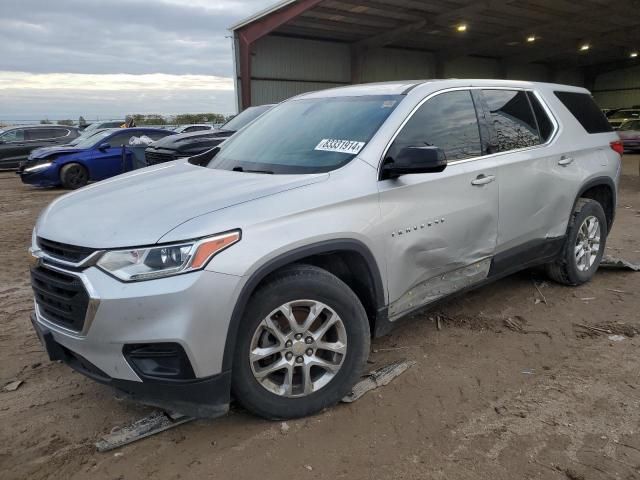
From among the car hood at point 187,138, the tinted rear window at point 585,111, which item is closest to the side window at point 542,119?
the tinted rear window at point 585,111

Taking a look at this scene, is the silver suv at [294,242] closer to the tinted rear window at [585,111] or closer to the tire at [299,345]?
the tire at [299,345]

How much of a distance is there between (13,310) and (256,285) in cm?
319

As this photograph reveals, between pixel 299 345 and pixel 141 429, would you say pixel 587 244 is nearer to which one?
pixel 299 345

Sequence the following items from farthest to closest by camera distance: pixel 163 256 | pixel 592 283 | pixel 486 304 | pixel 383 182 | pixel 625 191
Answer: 1. pixel 625 191
2. pixel 592 283
3. pixel 486 304
4. pixel 383 182
5. pixel 163 256

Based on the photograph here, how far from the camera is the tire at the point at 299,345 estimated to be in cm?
259

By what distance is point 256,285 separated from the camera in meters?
2.54

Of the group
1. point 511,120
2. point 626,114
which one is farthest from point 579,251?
point 626,114

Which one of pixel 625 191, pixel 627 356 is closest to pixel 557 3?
pixel 625 191

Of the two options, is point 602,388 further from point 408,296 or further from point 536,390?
point 408,296

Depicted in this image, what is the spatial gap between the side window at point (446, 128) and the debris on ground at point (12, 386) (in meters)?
2.76

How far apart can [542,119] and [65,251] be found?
3.73m

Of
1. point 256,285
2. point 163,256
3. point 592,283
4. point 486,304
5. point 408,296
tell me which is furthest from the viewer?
point 592,283

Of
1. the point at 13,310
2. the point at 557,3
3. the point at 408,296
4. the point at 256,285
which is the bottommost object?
the point at 13,310

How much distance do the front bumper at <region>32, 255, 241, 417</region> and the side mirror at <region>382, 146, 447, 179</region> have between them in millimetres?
1174
